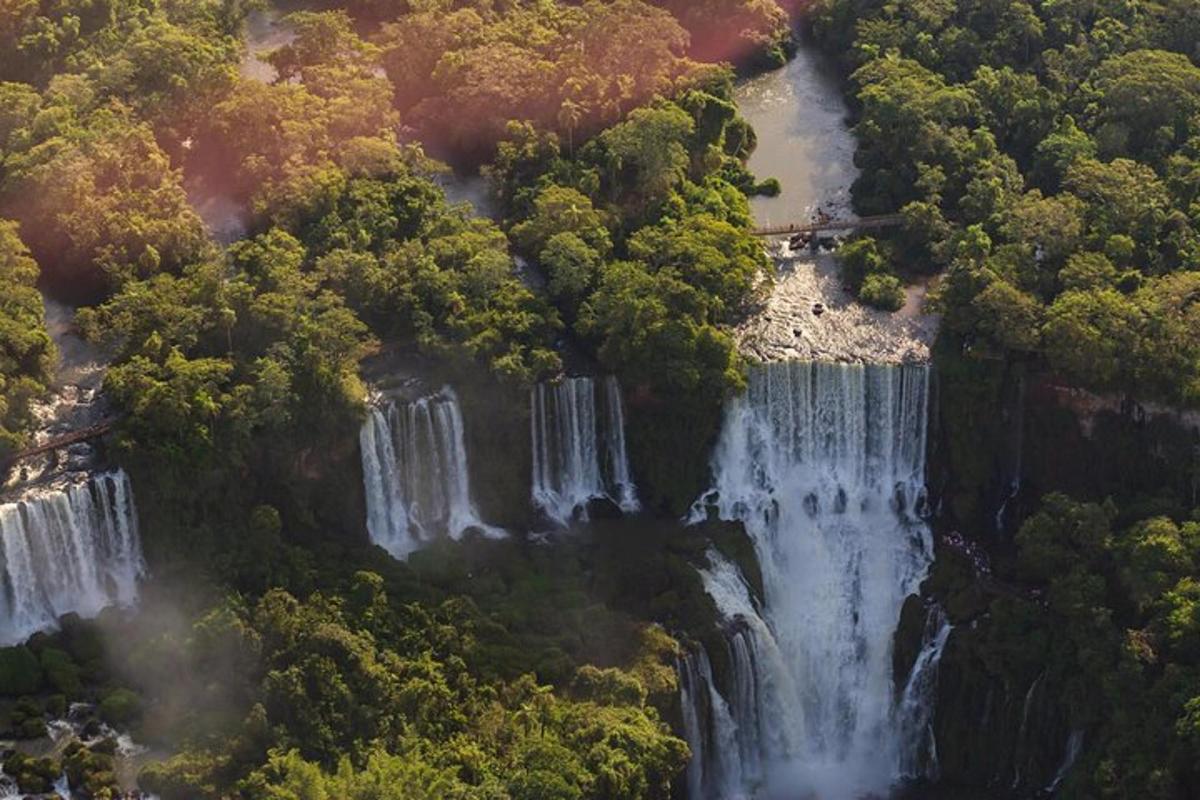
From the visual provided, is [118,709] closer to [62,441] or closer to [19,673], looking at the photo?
[19,673]

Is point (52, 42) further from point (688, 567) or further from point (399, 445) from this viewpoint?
point (688, 567)

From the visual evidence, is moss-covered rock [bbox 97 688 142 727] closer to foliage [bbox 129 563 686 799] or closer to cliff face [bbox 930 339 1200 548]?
foliage [bbox 129 563 686 799]

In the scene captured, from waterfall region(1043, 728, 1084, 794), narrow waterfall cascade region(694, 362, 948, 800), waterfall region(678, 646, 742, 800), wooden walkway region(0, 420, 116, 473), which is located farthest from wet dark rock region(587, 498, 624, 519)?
waterfall region(1043, 728, 1084, 794)

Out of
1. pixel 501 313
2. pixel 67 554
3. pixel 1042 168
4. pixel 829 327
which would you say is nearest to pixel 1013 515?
pixel 829 327

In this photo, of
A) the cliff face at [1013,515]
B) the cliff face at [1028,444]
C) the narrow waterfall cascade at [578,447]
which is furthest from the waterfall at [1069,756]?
the narrow waterfall cascade at [578,447]

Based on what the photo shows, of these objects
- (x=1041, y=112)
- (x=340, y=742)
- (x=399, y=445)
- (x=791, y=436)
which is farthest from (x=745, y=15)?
(x=340, y=742)

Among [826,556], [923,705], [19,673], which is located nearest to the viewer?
[19,673]
